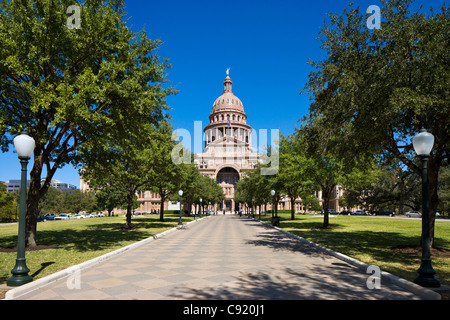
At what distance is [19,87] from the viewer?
1295 centimetres

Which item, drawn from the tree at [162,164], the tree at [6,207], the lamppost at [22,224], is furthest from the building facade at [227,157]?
the lamppost at [22,224]

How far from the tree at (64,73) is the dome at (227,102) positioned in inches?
5146

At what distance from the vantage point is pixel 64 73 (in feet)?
42.1

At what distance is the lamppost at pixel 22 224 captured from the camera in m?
7.58

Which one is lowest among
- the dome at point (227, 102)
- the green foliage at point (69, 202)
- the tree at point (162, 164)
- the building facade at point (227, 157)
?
the green foliage at point (69, 202)

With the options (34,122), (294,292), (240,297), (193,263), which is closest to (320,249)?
(193,263)

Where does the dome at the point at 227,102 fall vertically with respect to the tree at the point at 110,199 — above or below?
above

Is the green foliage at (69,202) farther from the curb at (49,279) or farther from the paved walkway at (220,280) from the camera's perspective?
the paved walkway at (220,280)

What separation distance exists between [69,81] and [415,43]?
13.8 m

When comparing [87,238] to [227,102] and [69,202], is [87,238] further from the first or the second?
[227,102]

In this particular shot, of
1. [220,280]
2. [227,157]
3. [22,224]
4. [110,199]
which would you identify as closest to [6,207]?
[110,199]

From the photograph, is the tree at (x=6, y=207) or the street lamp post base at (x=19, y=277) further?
the tree at (x=6, y=207)
